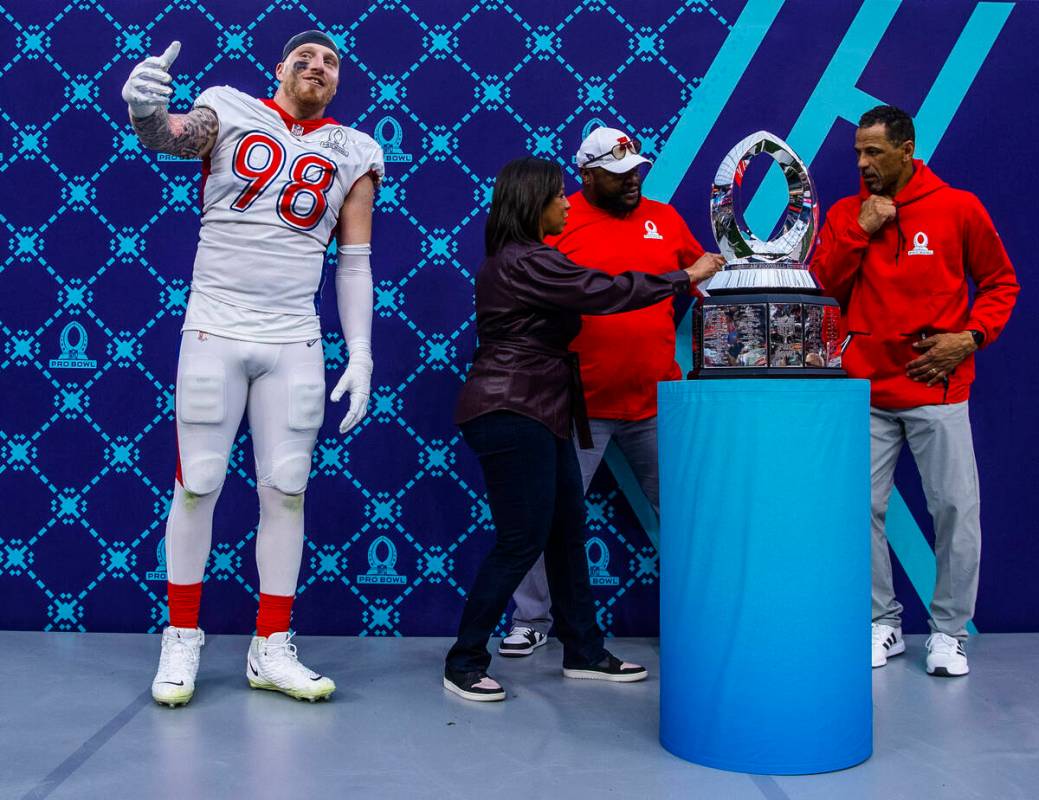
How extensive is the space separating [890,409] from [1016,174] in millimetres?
971

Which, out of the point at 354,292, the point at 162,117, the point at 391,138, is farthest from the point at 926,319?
the point at 162,117

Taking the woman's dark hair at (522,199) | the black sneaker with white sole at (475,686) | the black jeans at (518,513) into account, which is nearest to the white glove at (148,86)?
the woman's dark hair at (522,199)

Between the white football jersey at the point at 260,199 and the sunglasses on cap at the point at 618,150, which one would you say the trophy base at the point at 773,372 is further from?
the white football jersey at the point at 260,199

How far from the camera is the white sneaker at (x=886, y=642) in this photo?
2774 millimetres

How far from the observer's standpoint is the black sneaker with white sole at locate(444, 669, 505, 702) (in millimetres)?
2426

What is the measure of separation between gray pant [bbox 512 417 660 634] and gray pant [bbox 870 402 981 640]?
64 cm

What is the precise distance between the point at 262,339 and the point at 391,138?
0.99 m

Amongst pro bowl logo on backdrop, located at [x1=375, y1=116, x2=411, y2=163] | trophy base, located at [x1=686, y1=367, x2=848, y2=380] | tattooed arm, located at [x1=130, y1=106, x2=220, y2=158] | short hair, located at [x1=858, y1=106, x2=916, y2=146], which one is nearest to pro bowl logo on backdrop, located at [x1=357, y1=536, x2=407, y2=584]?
pro bowl logo on backdrop, located at [x1=375, y1=116, x2=411, y2=163]

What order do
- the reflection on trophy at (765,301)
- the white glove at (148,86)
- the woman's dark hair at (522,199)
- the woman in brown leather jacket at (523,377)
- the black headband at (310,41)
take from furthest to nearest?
the black headband at (310,41) → the woman's dark hair at (522,199) → the woman in brown leather jacket at (523,377) → the white glove at (148,86) → the reflection on trophy at (765,301)

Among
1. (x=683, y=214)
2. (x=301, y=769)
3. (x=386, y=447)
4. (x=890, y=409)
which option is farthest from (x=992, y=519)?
(x=301, y=769)

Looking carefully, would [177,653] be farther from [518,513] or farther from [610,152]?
[610,152]

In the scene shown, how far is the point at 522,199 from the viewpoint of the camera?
243 centimetres

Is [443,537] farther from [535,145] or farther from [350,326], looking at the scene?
Answer: [535,145]

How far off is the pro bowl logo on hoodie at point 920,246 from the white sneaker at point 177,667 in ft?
7.31
